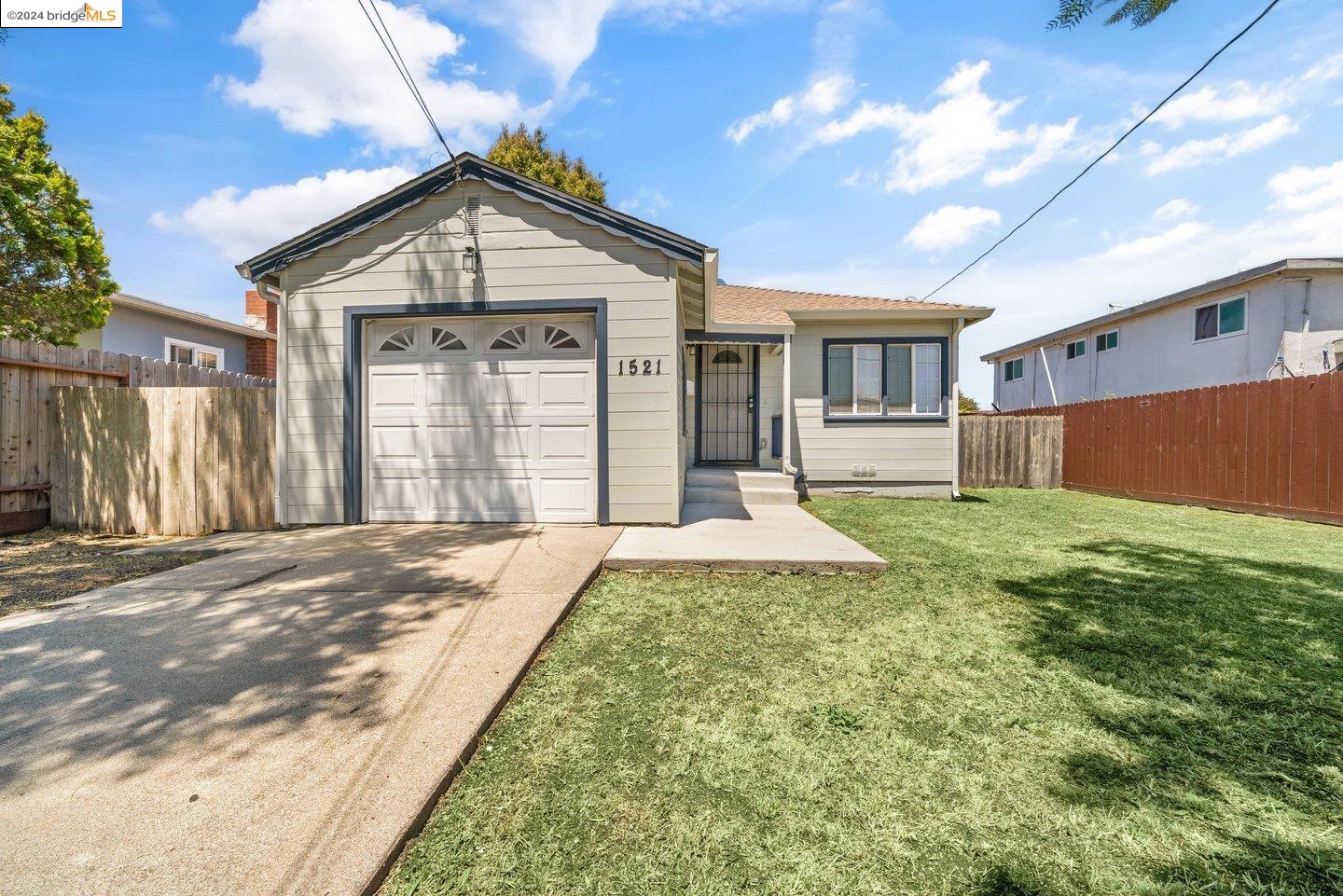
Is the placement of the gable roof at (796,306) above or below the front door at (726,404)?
above

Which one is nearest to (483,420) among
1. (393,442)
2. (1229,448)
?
(393,442)

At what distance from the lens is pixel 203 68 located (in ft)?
20.4

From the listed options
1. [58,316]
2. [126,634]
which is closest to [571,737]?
[126,634]

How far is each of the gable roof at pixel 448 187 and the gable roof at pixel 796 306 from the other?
2628 mm

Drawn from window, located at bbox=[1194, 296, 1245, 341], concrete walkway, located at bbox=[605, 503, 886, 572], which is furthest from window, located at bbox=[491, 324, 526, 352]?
window, located at bbox=[1194, 296, 1245, 341]

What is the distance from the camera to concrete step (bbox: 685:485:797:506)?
24.6 feet

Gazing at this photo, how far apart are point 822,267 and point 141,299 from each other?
670 inches

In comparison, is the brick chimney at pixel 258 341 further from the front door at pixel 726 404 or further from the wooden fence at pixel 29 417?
the front door at pixel 726 404

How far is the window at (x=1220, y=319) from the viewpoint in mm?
11695

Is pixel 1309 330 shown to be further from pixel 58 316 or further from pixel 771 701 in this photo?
pixel 58 316

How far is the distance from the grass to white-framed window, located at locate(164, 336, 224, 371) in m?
7.82

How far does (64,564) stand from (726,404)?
8384 millimetres

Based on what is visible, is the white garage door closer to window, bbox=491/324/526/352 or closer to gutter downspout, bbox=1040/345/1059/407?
window, bbox=491/324/526/352

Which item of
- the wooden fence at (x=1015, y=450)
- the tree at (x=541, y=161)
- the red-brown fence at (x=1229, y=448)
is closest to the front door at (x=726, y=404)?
the wooden fence at (x=1015, y=450)
